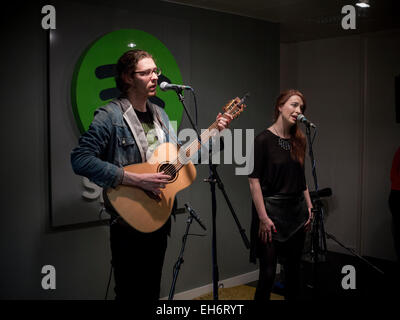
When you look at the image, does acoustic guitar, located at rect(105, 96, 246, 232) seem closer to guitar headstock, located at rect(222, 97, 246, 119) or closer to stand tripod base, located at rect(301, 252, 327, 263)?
guitar headstock, located at rect(222, 97, 246, 119)

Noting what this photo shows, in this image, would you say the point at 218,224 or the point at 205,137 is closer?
the point at 205,137

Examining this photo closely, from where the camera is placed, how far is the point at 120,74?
7.38ft

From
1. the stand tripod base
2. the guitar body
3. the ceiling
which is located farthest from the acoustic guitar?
the stand tripod base

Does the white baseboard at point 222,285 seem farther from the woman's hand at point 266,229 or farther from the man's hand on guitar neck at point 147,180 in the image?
the man's hand on guitar neck at point 147,180

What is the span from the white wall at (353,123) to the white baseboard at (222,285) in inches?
61.4

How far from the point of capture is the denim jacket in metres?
2.04

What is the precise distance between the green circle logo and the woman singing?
0.97 m

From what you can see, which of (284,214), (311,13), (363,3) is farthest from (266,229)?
(311,13)

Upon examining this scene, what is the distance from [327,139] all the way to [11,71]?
383 centimetres

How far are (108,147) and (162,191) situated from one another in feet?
1.20

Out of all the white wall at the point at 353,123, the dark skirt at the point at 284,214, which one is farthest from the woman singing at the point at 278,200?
the white wall at the point at 353,123

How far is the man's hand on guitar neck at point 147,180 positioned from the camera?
2109mm
